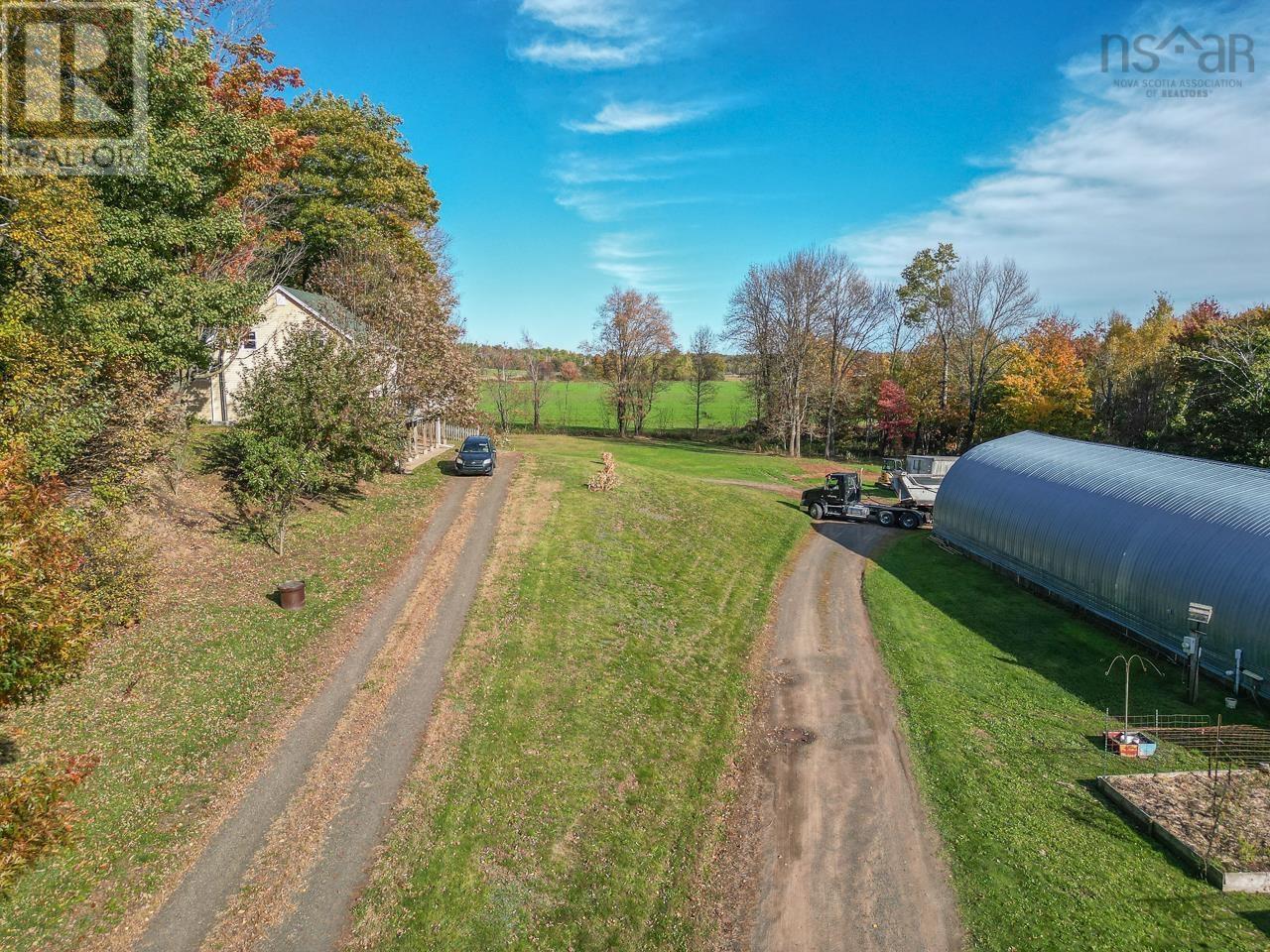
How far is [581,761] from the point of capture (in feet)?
52.1

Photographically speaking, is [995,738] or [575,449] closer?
[995,738]

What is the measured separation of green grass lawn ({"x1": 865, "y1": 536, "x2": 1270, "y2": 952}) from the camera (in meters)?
11.8

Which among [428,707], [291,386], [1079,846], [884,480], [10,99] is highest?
→ [10,99]

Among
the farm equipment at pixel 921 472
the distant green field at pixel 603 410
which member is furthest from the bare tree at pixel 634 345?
the farm equipment at pixel 921 472

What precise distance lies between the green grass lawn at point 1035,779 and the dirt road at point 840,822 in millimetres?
622

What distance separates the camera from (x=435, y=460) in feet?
141

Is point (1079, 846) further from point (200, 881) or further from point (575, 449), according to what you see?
point (575, 449)

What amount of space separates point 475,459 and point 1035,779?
31249 millimetres

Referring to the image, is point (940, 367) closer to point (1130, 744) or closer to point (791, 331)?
point (791, 331)

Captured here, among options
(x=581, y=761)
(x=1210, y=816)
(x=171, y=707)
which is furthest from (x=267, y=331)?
(x=1210, y=816)

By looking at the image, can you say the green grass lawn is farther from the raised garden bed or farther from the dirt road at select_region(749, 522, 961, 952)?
the dirt road at select_region(749, 522, 961, 952)

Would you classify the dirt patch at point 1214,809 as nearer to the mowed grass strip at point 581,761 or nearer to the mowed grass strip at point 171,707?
the mowed grass strip at point 581,761

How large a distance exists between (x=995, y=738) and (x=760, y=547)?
18.1 metres

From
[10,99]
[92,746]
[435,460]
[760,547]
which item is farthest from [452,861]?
[435,460]
